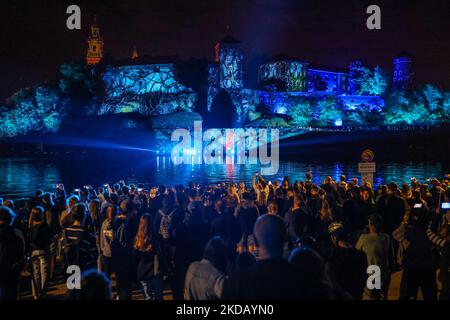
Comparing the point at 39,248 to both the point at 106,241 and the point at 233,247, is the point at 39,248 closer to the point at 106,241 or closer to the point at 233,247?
the point at 106,241

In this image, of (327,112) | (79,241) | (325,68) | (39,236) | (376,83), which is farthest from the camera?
(325,68)

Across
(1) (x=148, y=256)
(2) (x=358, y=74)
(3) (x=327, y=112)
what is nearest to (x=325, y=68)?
(2) (x=358, y=74)

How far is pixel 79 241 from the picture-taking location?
726 cm

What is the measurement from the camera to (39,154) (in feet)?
253

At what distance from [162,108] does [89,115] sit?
15.5 m

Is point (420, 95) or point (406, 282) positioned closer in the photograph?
point (406, 282)

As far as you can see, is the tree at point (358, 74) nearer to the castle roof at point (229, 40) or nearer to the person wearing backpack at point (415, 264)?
the castle roof at point (229, 40)

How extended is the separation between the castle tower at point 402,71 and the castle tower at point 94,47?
242 ft

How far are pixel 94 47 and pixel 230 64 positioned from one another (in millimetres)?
52088

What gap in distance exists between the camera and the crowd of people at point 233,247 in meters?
4.08

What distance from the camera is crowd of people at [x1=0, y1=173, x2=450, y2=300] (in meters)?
4.08

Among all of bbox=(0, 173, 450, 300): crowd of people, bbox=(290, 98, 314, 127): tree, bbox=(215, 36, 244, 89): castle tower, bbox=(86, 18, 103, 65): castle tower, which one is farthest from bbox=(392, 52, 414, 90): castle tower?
bbox=(0, 173, 450, 300): crowd of people

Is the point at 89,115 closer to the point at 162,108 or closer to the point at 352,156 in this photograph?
the point at 162,108
